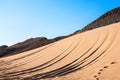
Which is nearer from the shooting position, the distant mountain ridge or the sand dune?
the sand dune

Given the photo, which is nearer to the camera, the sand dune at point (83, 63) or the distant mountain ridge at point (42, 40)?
the sand dune at point (83, 63)

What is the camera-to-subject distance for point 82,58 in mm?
12148

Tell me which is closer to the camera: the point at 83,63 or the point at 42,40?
the point at 83,63

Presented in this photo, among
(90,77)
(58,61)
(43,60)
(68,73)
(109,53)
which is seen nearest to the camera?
(90,77)

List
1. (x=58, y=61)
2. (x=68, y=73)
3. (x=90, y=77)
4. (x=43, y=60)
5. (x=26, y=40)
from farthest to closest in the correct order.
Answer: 1. (x=26, y=40)
2. (x=43, y=60)
3. (x=58, y=61)
4. (x=68, y=73)
5. (x=90, y=77)

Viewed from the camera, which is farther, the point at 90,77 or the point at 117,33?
the point at 117,33

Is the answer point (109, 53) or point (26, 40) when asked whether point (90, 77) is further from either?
point (26, 40)

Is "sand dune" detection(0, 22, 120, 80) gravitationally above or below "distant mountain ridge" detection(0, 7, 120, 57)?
below

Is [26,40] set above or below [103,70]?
above

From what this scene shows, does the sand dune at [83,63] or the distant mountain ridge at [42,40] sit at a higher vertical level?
the distant mountain ridge at [42,40]

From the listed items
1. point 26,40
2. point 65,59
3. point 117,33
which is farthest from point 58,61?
point 26,40

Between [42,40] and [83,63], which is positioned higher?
[42,40]

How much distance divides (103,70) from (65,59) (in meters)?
3.61

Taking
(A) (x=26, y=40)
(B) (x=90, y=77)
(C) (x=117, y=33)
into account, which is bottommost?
(B) (x=90, y=77)
